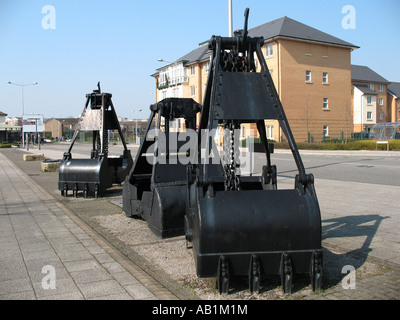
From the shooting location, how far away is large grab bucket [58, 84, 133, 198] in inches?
407

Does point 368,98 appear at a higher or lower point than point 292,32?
lower

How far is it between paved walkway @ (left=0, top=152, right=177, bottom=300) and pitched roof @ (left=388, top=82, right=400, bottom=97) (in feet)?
241

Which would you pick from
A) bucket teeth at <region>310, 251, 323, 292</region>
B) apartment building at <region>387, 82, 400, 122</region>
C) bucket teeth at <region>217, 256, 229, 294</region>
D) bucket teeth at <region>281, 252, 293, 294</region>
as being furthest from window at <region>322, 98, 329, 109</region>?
bucket teeth at <region>217, 256, 229, 294</region>

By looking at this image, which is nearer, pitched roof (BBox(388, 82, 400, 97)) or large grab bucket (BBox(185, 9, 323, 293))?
large grab bucket (BBox(185, 9, 323, 293))

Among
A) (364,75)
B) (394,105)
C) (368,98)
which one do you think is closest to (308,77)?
(368,98)

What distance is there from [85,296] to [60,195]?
25.3 ft

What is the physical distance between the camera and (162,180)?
253 inches

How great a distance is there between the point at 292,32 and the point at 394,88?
36.9 metres

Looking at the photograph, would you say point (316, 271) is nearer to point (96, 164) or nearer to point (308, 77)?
point (96, 164)

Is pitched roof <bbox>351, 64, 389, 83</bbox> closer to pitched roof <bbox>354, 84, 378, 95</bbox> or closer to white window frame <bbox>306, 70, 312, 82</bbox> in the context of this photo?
pitched roof <bbox>354, 84, 378, 95</bbox>

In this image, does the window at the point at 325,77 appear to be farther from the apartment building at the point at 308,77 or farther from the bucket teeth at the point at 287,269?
the bucket teeth at the point at 287,269

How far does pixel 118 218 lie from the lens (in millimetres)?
→ 7676

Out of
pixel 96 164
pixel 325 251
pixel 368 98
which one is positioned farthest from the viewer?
pixel 368 98
